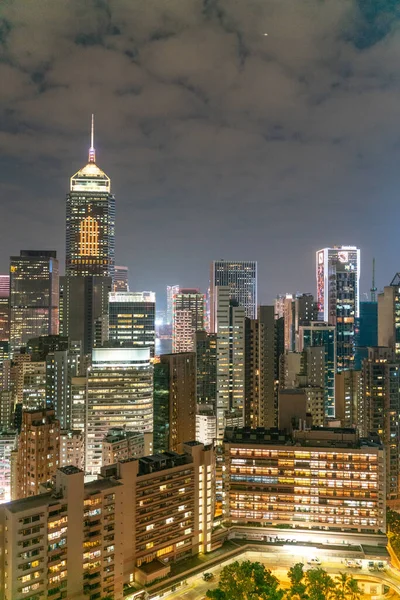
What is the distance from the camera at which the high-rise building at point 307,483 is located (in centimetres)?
706

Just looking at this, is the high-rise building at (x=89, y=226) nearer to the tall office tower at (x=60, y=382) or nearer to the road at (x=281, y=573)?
the tall office tower at (x=60, y=382)

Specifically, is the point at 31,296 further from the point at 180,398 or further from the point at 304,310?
the point at 180,398

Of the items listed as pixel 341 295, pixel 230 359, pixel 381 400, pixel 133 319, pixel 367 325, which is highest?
pixel 341 295

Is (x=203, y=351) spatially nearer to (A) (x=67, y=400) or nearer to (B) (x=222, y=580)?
(A) (x=67, y=400)

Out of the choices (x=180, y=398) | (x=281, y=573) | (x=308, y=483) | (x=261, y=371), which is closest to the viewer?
(x=281, y=573)

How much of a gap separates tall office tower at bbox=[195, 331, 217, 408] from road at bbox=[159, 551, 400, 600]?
7.15 m

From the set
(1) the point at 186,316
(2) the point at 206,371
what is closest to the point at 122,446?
(2) the point at 206,371

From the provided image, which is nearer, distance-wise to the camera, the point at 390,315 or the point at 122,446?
the point at 122,446

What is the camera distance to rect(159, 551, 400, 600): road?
5.59 metres

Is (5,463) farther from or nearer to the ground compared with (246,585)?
nearer to the ground

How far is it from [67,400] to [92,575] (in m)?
8.19

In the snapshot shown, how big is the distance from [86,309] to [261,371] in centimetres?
→ 908

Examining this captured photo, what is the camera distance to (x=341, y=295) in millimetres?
18875

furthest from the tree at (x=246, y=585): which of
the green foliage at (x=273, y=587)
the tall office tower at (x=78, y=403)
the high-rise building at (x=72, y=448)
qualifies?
the tall office tower at (x=78, y=403)
